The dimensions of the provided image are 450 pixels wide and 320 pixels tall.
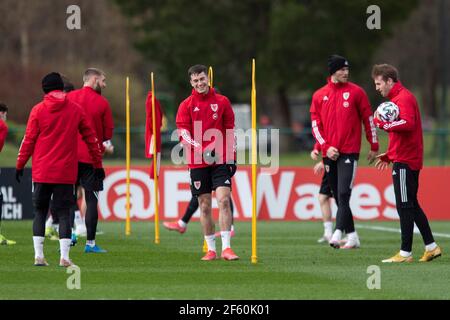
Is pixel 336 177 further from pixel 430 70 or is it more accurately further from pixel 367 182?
pixel 430 70

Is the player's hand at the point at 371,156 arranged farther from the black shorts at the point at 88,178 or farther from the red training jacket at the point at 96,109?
the black shorts at the point at 88,178

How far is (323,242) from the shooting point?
19.1 meters

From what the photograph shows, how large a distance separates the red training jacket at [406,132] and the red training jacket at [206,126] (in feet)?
5.60

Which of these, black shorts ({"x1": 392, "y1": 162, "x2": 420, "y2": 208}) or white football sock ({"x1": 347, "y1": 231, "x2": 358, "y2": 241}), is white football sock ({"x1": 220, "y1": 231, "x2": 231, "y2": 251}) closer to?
black shorts ({"x1": 392, "y1": 162, "x2": 420, "y2": 208})

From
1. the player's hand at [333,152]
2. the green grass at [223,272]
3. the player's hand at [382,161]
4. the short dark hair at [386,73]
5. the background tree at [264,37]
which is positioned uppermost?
the background tree at [264,37]

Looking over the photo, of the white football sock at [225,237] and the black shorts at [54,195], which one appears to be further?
the white football sock at [225,237]

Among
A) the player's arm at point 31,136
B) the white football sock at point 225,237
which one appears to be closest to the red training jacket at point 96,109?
the white football sock at point 225,237

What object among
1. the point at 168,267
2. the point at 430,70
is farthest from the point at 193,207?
the point at 430,70

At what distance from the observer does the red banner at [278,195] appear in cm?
2475

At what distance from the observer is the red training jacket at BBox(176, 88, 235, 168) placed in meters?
15.4

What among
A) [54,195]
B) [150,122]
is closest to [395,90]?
[54,195]

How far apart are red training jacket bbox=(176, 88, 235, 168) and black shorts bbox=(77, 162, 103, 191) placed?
1789mm
